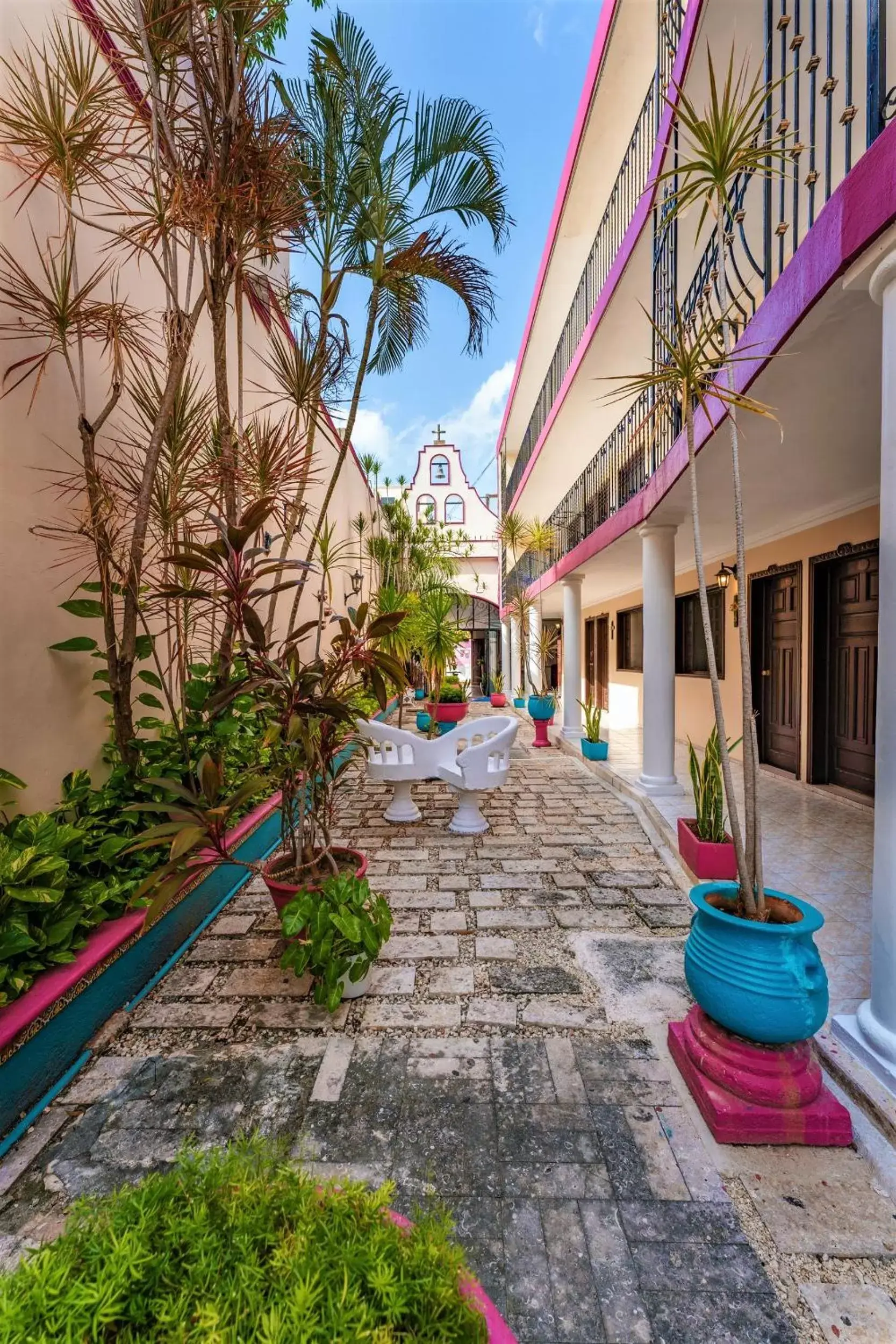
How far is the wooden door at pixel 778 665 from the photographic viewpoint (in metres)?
5.35

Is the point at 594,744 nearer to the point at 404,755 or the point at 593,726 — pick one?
the point at 593,726

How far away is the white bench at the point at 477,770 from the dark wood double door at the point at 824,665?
2636 millimetres

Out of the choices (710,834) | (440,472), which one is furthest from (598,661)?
(440,472)

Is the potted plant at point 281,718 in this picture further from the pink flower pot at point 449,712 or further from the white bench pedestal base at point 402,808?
the pink flower pot at point 449,712

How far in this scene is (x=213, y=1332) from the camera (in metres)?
0.62

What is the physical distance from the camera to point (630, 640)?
402 inches

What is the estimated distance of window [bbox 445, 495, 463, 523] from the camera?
62.4 feet

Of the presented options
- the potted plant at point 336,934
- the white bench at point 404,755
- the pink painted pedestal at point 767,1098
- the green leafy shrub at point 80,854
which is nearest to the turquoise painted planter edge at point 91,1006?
the green leafy shrub at point 80,854

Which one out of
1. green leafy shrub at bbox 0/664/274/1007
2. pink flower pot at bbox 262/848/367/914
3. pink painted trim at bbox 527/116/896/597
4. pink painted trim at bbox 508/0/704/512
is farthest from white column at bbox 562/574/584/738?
pink flower pot at bbox 262/848/367/914

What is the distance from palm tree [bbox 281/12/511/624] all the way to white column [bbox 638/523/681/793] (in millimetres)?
2694

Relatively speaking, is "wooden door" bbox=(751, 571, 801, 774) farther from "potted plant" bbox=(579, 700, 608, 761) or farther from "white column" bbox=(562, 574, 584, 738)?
"white column" bbox=(562, 574, 584, 738)

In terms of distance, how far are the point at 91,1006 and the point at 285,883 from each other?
75 centimetres

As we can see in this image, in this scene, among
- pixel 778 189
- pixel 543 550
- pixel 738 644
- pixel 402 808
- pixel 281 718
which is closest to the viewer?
pixel 281 718

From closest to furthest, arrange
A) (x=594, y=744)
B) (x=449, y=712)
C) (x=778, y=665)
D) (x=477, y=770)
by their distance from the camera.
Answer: (x=477, y=770), (x=778, y=665), (x=594, y=744), (x=449, y=712)
